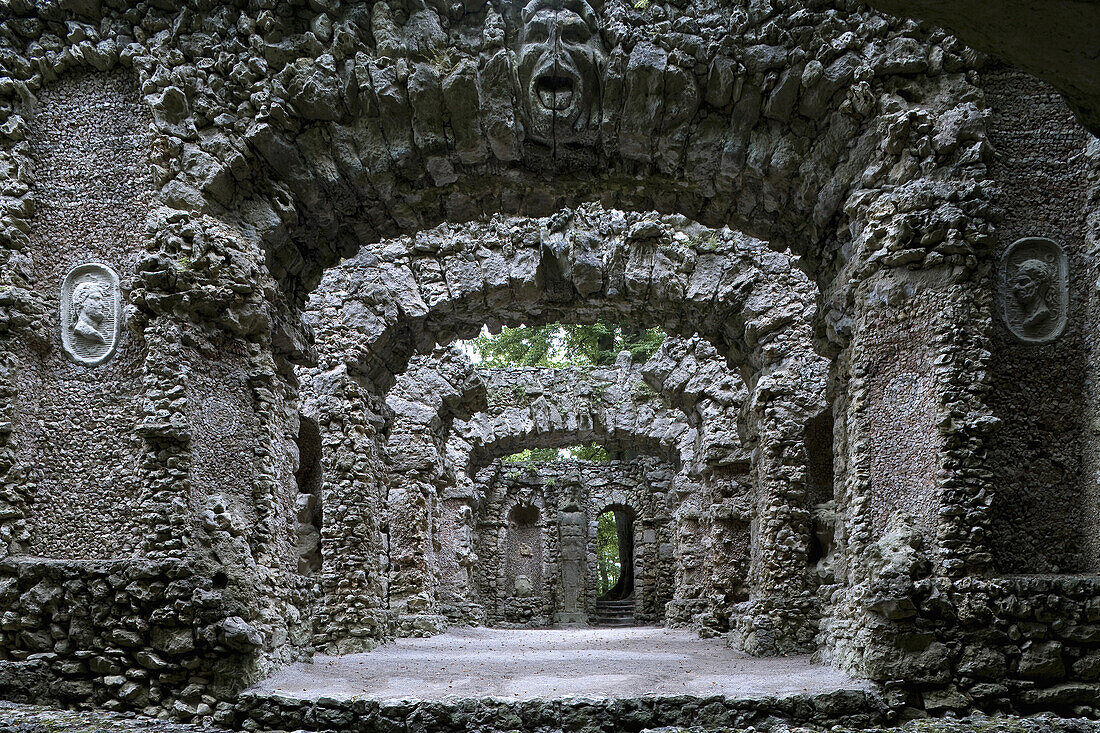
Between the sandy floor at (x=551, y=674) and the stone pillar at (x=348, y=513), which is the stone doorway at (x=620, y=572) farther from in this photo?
the stone pillar at (x=348, y=513)

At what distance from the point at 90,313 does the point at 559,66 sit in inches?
145

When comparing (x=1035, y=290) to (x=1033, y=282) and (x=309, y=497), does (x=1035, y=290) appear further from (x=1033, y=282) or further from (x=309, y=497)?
(x=309, y=497)

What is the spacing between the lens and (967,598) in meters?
4.43

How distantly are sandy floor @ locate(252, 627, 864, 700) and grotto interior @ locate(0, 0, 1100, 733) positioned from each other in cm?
9

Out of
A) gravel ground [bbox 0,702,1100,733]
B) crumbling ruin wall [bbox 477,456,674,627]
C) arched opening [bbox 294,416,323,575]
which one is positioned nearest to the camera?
gravel ground [bbox 0,702,1100,733]

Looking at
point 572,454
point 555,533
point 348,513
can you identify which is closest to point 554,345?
point 572,454

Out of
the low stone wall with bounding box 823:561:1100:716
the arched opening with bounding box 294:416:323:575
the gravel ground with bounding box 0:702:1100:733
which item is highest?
the arched opening with bounding box 294:416:323:575

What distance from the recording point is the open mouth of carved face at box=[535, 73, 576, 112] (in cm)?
571

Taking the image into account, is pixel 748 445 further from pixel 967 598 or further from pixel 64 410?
pixel 64 410

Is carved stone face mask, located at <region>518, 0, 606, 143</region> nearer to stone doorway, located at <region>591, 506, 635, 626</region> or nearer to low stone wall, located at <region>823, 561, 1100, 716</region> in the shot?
low stone wall, located at <region>823, 561, 1100, 716</region>

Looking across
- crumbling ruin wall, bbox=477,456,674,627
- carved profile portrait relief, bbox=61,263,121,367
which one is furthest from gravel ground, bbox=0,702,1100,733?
crumbling ruin wall, bbox=477,456,674,627

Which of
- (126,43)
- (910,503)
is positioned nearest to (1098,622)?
(910,503)

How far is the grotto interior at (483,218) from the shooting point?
4516mm

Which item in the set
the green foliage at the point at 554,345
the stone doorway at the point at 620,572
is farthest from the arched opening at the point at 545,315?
the stone doorway at the point at 620,572
